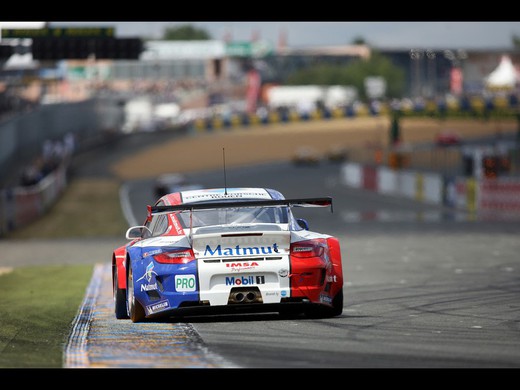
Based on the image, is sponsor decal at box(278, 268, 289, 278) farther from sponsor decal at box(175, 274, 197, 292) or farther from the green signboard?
the green signboard

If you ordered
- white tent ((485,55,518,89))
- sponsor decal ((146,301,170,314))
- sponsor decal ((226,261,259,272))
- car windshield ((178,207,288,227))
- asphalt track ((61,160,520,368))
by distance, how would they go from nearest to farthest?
asphalt track ((61,160,520,368)), sponsor decal ((226,261,259,272)), sponsor decal ((146,301,170,314)), car windshield ((178,207,288,227)), white tent ((485,55,518,89))

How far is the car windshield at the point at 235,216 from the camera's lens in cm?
1277

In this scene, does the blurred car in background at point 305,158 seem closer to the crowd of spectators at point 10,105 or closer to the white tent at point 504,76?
the white tent at point 504,76

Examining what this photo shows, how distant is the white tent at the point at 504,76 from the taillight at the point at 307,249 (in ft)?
223

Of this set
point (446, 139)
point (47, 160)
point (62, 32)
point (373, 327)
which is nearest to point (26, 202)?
point (62, 32)

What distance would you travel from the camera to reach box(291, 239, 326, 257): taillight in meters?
12.2

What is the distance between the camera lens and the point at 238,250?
12.0m

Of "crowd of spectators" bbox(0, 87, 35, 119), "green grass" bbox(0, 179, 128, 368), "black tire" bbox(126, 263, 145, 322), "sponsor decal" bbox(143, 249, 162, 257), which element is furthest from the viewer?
"crowd of spectators" bbox(0, 87, 35, 119)

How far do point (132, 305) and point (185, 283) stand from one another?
95 centimetres

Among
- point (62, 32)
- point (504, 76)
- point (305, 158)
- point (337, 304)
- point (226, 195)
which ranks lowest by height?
point (305, 158)

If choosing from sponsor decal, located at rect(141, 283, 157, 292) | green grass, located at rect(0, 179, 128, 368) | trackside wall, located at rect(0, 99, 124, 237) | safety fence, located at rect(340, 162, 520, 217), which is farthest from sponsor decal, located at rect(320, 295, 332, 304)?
safety fence, located at rect(340, 162, 520, 217)

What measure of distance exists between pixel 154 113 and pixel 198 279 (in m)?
142

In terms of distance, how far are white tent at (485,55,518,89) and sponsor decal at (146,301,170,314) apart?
68.5 meters

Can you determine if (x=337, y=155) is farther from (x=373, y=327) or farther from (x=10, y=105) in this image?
(x=373, y=327)
